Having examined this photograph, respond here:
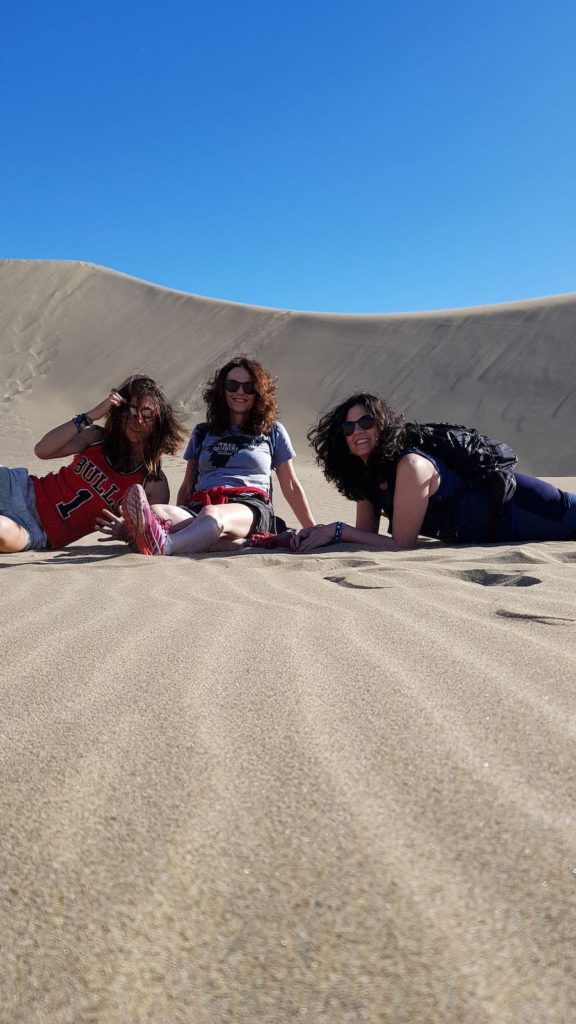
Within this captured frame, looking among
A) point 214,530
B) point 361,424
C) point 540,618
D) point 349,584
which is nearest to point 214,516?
point 214,530

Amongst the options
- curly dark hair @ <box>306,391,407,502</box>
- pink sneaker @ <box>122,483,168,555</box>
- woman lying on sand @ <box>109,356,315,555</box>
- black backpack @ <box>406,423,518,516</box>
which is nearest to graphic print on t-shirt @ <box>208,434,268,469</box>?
woman lying on sand @ <box>109,356,315,555</box>

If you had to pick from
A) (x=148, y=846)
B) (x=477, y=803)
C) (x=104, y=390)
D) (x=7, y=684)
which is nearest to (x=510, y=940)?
(x=477, y=803)

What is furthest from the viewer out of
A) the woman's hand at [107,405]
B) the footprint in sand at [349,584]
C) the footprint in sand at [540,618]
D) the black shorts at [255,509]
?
the black shorts at [255,509]

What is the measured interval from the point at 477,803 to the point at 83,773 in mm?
547

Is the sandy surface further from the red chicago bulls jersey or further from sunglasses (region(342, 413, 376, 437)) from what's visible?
the red chicago bulls jersey

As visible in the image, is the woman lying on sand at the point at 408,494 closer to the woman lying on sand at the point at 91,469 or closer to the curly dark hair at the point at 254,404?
the curly dark hair at the point at 254,404

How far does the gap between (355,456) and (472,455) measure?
1.98ft

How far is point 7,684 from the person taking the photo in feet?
4.66

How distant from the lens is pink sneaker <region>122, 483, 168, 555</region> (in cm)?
321

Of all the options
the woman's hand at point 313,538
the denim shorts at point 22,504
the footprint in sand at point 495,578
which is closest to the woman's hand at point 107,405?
the denim shorts at point 22,504

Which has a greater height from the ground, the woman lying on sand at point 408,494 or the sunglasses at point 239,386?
the sunglasses at point 239,386

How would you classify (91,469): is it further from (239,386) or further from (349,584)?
(349,584)

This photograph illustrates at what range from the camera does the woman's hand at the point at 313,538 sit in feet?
12.2

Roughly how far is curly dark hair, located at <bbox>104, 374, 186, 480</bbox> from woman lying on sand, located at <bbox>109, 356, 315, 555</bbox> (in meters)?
0.28
